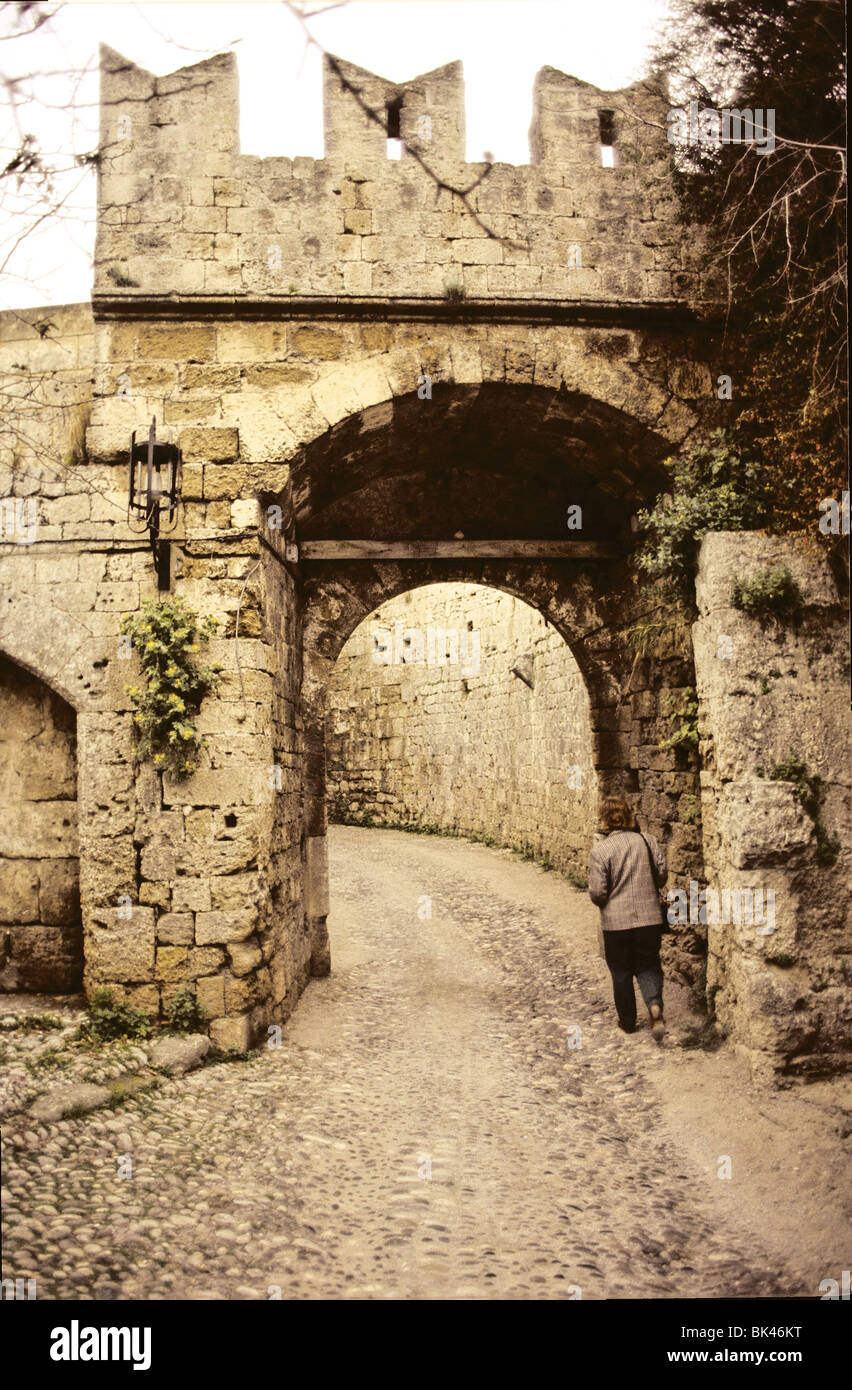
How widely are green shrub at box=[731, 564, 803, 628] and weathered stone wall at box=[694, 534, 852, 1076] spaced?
4 centimetres

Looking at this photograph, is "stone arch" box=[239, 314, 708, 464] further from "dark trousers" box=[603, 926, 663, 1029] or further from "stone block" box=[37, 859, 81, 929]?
"dark trousers" box=[603, 926, 663, 1029]

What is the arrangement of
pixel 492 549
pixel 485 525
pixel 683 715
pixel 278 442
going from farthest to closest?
pixel 485 525 → pixel 492 549 → pixel 683 715 → pixel 278 442

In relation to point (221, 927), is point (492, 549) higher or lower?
higher

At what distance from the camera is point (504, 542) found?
683 cm

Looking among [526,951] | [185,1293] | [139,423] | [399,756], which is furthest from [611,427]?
[399,756]

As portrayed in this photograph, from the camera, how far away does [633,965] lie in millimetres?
5105

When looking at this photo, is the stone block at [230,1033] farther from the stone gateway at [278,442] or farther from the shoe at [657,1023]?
the shoe at [657,1023]

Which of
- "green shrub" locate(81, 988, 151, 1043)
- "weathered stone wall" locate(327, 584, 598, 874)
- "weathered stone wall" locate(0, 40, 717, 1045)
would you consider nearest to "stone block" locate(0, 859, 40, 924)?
"weathered stone wall" locate(0, 40, 717, 1045)

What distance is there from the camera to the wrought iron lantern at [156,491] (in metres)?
4.45

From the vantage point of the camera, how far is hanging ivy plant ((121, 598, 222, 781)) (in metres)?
4.59

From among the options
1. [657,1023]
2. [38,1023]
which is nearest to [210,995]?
[38,1023]

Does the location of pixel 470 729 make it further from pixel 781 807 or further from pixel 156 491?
pixel 156 491

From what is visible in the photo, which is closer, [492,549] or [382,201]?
[382,201]

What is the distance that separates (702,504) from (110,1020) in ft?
13.6
